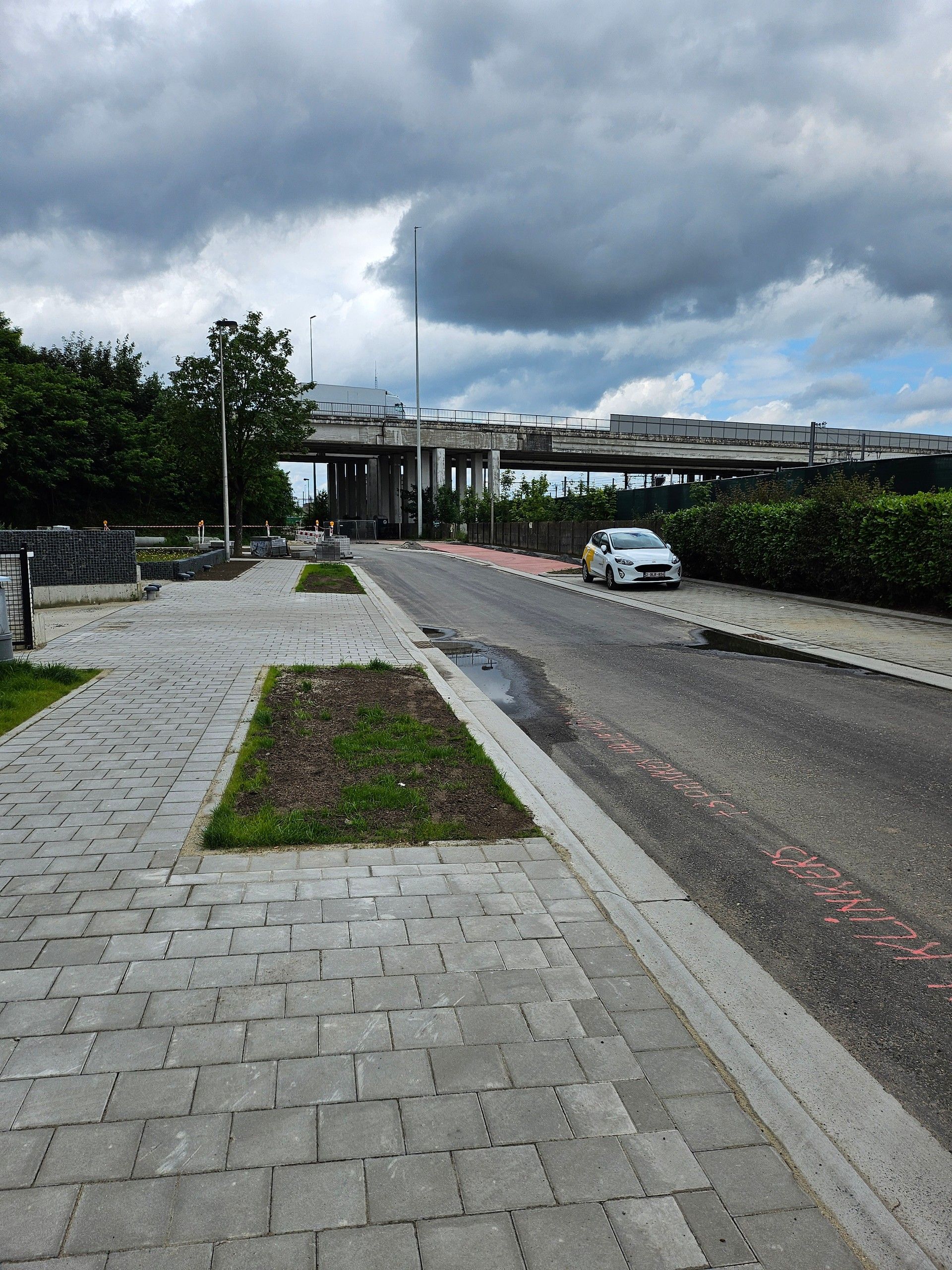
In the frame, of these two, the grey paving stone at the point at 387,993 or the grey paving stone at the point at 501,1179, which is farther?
the grey paving stone at the point at 387,993

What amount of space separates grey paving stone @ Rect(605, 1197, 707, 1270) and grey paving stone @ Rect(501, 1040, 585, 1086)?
0.50 metres

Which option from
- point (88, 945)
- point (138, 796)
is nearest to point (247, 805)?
point (138, 796)

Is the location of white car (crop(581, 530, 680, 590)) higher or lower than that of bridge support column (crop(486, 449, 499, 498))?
lower

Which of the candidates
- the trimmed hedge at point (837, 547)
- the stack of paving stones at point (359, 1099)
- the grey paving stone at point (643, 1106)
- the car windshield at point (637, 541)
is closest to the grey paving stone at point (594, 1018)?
the stack of paving stones at point (359, 1099)

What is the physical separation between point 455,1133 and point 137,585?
57.6 ft

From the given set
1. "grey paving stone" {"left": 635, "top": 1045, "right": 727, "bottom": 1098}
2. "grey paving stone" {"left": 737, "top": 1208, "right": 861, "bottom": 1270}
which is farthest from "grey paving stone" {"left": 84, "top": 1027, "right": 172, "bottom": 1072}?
"grey paving stone" {"left": 737, "top": 1208, "right": 861, "bottom": 1270}

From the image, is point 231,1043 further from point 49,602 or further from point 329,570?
point 329,570

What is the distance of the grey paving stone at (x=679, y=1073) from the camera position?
9.18 feet

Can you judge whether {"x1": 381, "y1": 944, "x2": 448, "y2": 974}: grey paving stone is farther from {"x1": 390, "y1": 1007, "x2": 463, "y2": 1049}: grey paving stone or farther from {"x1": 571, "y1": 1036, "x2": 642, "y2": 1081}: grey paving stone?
{"x1": 571, "y1": 1036, "x2": 642, "y2": 1081}: grey paving stone

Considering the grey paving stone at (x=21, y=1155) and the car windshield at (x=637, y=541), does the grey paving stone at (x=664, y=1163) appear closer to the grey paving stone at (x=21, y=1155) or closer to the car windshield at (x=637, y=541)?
the grey paving stone at (x=21, y=1155)

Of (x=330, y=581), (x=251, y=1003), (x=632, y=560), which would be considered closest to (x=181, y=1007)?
(x=251, y=1003)

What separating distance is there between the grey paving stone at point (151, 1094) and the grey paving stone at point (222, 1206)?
30cm

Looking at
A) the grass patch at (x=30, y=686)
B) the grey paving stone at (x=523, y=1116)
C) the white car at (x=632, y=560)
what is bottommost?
the grey paving stone at (x=523, y=1116)

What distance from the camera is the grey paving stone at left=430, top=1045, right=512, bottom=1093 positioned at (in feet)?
9.09
